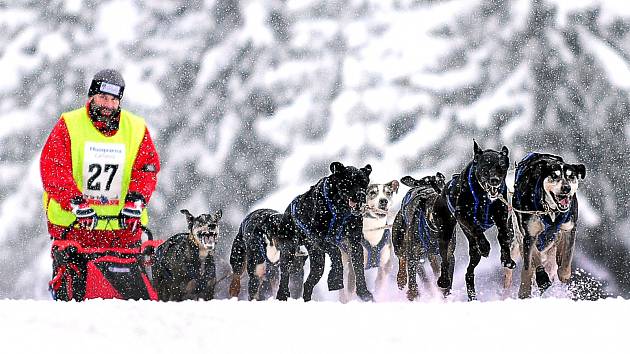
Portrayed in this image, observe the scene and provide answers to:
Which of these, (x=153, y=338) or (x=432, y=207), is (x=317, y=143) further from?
(x=153, y=338)

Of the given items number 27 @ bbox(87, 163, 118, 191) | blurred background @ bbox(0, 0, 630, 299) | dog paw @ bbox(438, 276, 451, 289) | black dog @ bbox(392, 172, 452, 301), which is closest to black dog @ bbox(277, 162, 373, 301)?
dog paw @ bbox(438, 276, 451, 289)

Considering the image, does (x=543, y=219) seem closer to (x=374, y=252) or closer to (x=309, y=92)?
(x=374, y=252)

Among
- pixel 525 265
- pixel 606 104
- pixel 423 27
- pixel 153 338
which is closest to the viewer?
pixel 153 338

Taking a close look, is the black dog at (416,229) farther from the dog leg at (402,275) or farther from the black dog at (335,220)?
the black dog at (335,220)

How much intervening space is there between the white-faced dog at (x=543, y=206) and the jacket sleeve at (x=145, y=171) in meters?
2.72

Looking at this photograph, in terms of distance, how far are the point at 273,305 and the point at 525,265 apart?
2626mm

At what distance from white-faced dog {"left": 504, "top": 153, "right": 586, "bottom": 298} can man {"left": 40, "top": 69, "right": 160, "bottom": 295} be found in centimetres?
276

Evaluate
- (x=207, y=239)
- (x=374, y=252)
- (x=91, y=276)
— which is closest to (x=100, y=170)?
(x=91, y=276)

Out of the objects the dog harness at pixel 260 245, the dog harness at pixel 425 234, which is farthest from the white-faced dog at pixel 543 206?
the dog harness at pixel 260 245

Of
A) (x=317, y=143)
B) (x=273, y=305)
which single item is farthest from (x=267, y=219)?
(x=317, y=143)

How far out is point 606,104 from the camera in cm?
1559

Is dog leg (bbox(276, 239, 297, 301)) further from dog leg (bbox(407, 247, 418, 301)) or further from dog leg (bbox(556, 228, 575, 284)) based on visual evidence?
dog leg (bbox(556, 228, 575, 284))

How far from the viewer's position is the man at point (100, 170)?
7031 millimetres

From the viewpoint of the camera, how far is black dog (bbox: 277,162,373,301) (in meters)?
7.84
